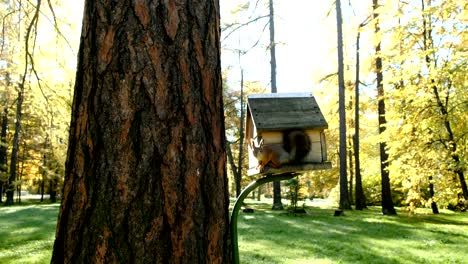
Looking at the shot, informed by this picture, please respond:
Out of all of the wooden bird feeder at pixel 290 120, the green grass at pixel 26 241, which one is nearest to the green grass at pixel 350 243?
the green grass at pixel 26 241

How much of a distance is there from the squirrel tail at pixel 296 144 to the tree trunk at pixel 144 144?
712 mm

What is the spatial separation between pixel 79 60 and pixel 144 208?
613mm

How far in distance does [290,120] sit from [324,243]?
5.95m

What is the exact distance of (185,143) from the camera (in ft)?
4.48

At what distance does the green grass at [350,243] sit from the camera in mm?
6086

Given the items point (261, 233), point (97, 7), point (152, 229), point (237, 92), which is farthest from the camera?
point (237, 92)

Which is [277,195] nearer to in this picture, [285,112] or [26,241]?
[26,241]

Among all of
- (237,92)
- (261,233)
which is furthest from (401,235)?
(237,92)

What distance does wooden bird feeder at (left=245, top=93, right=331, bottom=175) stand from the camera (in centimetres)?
210

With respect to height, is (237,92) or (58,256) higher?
(237,92)

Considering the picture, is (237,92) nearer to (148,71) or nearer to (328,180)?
(328,180)

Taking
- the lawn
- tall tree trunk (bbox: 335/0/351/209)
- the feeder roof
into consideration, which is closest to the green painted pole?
the feeder roof

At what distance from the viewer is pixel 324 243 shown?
7.49m

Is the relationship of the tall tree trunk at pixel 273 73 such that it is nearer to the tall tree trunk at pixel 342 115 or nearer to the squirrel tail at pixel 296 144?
the tall tree trunk at pixel 342 115
